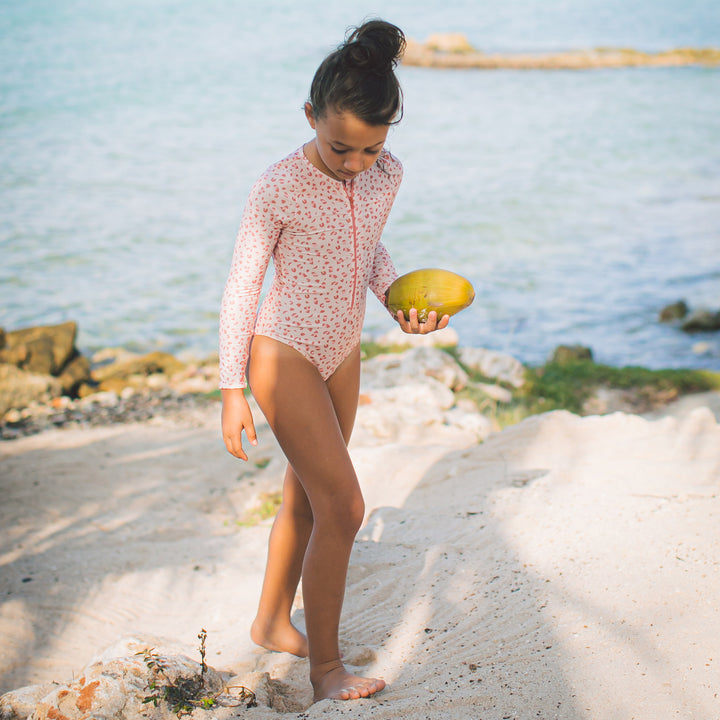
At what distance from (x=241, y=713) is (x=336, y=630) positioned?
0.39 metres

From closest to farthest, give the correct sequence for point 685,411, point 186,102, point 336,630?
1. point 336,630
2. point 685,411
3. point 186,102

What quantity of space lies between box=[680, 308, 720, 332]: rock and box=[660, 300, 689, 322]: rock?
11.8 inches

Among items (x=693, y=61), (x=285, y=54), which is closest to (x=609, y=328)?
(x=285, y=54)

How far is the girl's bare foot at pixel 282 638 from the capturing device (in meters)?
2.83

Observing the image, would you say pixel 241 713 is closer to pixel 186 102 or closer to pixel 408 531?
pixel 408 531

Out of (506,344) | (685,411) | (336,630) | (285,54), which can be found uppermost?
(285,54)

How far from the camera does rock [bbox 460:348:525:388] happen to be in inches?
266

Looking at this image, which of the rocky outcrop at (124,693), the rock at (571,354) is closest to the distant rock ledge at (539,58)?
the rock at (571,354)

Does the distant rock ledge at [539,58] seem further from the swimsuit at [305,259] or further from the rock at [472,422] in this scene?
the swimsuit at [305,259]

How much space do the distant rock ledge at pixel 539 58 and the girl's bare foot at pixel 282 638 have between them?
33473mm

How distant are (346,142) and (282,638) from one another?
186 centimetres

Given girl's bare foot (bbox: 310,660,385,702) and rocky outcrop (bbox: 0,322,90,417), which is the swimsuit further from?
rocky outcrop (bbox: 0,322,90,417)

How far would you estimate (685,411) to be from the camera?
20.1ft

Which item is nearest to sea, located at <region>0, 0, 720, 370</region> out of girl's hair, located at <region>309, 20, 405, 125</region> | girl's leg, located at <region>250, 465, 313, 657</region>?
girl's hair, located at <region>309, 20, 405, 125</region>
